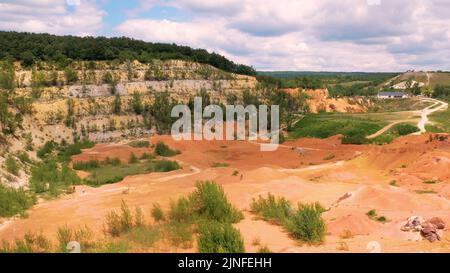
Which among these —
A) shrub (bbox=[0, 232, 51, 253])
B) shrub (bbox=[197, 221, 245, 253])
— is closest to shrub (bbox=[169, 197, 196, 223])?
shrub (bbox=[197, 221, 245, 253])

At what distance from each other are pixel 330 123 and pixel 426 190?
42745mm

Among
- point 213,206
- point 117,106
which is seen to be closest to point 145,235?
point 213,206

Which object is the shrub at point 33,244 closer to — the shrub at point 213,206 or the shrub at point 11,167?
the shrub at point 213,206

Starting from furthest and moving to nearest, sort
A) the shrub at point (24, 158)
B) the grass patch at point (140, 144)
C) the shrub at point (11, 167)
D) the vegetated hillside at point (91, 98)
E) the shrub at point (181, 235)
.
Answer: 1. the grass patch at point (140, 144)
2. the vegetated hillside at point (91, 98)
3. the shrub at point (24, 158)
4. the shrub at point (11, 167)
5. the shrub at point (181, 235)

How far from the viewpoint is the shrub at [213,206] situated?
17.7 meters

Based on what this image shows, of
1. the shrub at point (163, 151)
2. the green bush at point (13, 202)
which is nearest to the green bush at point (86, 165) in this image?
the shrub at point (163, 151)

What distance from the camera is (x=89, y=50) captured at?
7500 centimetres

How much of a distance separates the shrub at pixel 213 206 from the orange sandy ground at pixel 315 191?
566 millimetres

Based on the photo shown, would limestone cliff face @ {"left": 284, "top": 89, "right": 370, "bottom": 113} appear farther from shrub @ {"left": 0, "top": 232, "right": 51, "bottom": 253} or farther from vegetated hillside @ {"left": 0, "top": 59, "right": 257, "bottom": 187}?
shrub @ {"left": 0, "top": 232, "right": 51, "bottom": 253}

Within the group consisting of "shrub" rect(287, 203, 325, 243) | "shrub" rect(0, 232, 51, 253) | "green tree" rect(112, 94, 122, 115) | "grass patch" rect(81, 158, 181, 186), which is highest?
"green tree" rect(112, 94, 122, 115)

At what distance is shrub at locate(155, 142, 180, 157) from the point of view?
5063cm

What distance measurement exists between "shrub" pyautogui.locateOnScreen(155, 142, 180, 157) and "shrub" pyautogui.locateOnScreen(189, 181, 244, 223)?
32.1 m

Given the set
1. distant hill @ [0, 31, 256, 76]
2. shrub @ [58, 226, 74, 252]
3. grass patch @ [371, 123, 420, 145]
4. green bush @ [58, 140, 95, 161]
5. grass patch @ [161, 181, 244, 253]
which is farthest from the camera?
distant hill @ [0, 31, 256, 76]

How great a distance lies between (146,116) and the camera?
222 feet
